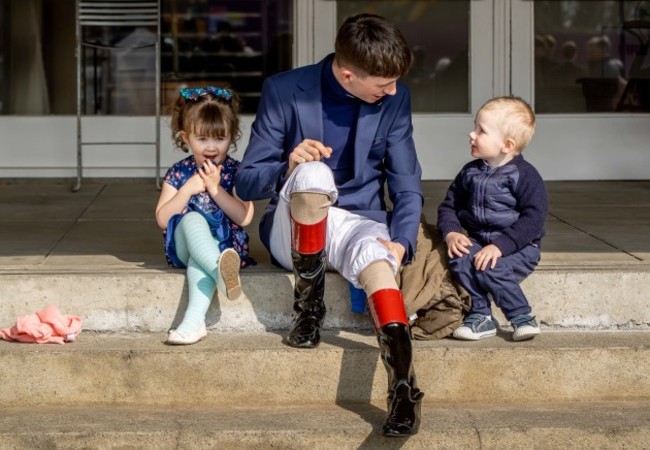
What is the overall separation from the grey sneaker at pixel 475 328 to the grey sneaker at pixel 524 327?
75mm

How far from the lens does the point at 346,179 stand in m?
3.96

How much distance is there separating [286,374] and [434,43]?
3.42 metres

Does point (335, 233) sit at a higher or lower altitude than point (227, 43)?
lower

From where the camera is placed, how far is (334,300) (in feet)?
13.0

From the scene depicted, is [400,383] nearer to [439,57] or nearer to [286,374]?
[286,374]

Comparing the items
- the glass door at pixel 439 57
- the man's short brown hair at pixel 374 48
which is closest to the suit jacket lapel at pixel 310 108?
the man's short brown hair at pixel 374 48

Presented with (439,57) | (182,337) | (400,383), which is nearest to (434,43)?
(439,57)

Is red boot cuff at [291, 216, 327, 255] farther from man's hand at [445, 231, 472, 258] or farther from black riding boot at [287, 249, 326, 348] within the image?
man's hand at [445, 231, 472, 258]

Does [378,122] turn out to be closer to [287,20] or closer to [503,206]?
[503,206]

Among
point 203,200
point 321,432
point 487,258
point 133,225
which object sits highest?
point 203,200

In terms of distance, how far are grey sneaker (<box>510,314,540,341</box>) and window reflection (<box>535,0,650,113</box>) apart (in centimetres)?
310

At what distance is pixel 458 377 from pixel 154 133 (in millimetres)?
3454

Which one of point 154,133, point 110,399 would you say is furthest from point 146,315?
point 154,133

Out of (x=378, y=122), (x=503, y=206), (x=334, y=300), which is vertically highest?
(x=378, y=122)
